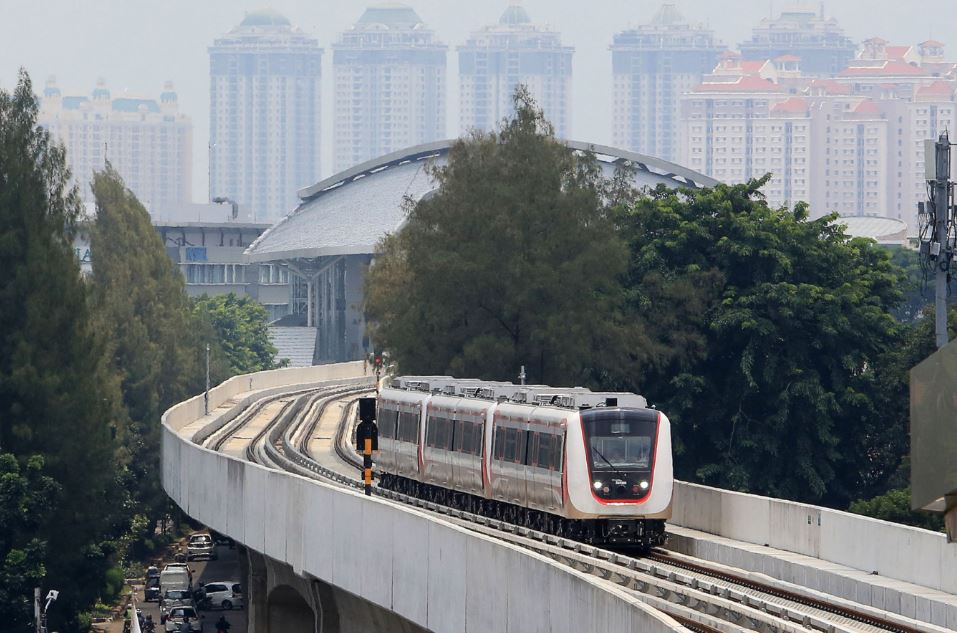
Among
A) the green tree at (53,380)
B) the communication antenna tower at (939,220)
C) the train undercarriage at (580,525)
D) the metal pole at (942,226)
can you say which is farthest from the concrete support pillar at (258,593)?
the communication antenna tower at (939,220)

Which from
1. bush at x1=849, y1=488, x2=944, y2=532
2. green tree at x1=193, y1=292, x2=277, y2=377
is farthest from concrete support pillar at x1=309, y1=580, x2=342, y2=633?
green tree at x1=193, y1=292, x2=277, y2=377

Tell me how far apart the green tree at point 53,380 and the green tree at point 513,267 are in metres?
10.8

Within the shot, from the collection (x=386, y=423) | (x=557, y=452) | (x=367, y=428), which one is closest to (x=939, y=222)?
(x=557, y=452)

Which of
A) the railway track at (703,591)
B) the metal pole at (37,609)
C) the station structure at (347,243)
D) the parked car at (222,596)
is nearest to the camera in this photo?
the railway track at (703,591)

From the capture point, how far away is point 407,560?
32469 mm

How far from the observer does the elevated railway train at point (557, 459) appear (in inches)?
1435

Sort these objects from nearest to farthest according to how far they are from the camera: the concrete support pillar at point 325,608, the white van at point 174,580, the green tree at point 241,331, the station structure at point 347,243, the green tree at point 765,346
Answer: the concrete support pillar at point 325,608, the green tree at point 765,346, the white van at point 174,580, the green tree at point 241,331, the station structure at point 347,243

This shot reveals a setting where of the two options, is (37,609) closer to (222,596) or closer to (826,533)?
(222,596)

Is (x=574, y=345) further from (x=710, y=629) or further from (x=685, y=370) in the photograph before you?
(x=710, y=629)

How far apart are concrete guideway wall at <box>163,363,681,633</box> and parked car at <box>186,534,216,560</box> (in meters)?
43.1

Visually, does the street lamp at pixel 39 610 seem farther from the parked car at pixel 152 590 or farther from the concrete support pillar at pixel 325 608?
the parked car at pixel 152 590

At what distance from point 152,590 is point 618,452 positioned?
1904 inches

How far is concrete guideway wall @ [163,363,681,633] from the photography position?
24.7 metres

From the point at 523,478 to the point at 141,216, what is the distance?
63.9m
